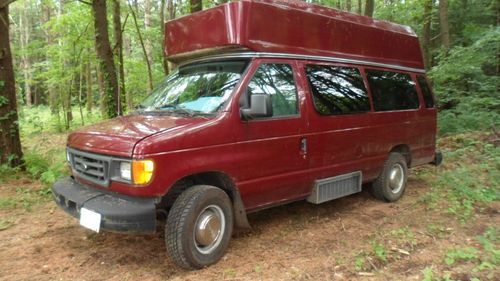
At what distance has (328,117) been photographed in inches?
207

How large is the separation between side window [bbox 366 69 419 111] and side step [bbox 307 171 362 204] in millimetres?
1175

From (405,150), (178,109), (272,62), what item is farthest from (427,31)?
(178,109)

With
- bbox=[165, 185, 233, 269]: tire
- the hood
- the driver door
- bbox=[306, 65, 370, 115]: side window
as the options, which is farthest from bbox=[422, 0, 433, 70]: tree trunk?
bbox=[165, 185, 233, 269]: tire

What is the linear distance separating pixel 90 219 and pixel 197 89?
1.84 metres

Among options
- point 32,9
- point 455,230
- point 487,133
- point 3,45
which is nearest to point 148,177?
point 455,230

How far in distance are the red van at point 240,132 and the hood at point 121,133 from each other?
2 cm

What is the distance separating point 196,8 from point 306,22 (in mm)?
5013

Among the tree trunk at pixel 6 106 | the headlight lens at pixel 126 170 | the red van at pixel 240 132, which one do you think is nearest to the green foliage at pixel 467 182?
the red van at pixel 240 132

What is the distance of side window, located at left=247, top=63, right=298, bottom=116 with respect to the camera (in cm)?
455

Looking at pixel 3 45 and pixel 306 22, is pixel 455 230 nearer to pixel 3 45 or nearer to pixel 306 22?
pixel 306 22

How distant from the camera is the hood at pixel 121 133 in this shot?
12.2ft

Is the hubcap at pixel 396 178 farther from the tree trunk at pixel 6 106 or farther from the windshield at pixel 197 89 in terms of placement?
the tree trunk at pixel 6 106

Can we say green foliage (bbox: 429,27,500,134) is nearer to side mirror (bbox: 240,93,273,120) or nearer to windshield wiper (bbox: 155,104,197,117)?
side mirror (bbox: 240,93,273,120)

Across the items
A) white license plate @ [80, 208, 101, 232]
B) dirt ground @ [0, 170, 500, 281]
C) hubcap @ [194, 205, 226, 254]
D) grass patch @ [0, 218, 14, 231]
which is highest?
white license plate @ [80, 208, 101, 232]
